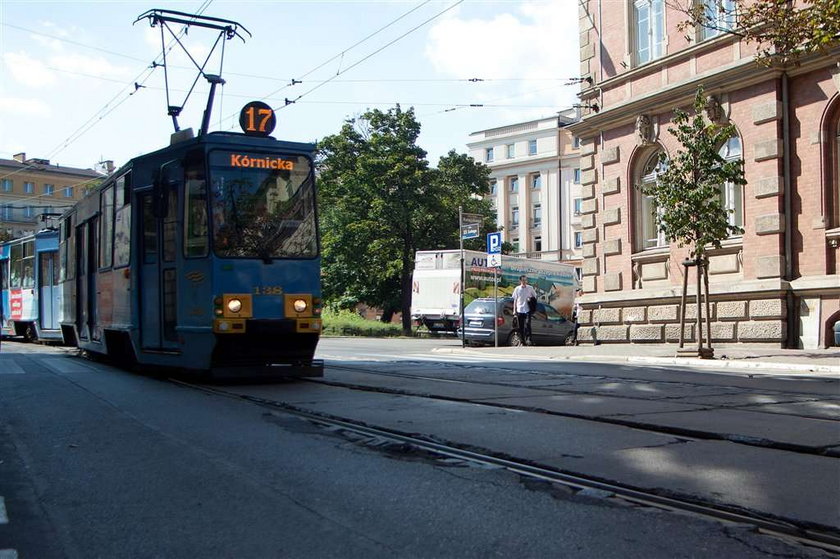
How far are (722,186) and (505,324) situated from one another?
7213 millimetres

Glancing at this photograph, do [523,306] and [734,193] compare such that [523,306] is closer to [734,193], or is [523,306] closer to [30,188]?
[734,193]

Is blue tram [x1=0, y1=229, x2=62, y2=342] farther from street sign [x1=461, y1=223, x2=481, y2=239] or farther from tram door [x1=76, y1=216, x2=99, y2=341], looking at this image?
street sign [x1=461, y1=223, x2=481, y2=239]

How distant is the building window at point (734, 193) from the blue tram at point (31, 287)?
15786 millimetres

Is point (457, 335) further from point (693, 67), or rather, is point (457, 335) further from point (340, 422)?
point (340, 422)

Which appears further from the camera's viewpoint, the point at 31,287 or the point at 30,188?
the point at 30,188

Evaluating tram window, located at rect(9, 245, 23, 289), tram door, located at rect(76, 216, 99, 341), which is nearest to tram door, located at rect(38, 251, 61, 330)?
tram window, located at rect(9, 245, 23, 289)

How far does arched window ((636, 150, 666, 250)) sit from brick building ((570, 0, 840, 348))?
0.12 ft

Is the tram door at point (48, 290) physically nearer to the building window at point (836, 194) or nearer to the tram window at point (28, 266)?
the tram window at point (28, 266)

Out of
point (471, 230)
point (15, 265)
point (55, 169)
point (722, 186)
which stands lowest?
point (15, 265)

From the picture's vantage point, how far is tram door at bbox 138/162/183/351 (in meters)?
11.1

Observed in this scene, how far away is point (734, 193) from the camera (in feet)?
65.3

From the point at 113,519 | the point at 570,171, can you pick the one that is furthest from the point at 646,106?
the point at 570,171

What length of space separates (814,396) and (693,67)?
520 inches

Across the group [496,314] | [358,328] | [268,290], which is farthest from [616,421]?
[358,328]
